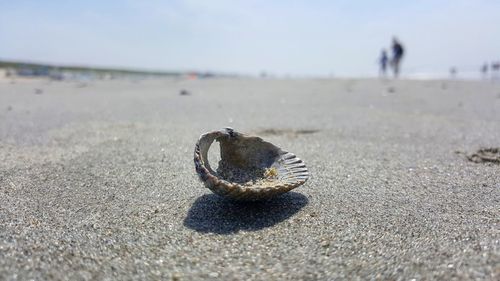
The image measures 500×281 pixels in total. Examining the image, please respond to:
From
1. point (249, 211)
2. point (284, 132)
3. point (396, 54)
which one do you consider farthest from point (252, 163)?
point (396, 54)

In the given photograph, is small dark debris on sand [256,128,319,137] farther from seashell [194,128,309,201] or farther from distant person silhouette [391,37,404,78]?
distant person silhouette [391,37,404,78]

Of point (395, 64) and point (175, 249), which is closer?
point (175, 249)

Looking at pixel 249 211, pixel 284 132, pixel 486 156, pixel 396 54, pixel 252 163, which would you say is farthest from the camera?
pixel 396 54

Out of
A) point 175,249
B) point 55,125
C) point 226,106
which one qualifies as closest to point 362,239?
point 175,249

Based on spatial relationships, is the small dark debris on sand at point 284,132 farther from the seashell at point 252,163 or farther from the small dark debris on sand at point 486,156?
the seashell at point 252,163

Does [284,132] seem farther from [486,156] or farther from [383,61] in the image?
[383,61]

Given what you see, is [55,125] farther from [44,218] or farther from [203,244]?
[203,244]
